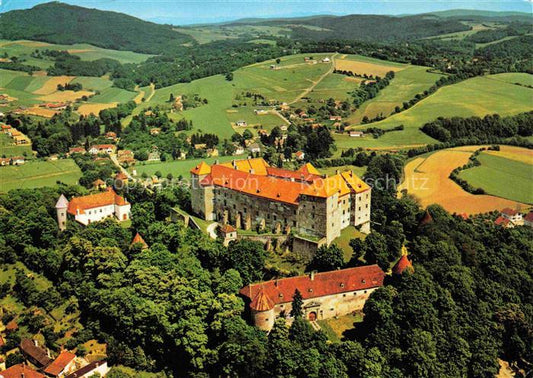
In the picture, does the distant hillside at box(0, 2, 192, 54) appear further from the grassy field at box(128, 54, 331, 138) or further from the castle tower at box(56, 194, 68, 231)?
the castle tower at box(56, 194, 68, 231)

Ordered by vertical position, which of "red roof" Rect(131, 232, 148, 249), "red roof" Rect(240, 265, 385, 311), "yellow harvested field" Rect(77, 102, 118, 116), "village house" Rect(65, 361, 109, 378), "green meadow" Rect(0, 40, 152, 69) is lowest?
"village house" Rect(65, 361, 109, 378)

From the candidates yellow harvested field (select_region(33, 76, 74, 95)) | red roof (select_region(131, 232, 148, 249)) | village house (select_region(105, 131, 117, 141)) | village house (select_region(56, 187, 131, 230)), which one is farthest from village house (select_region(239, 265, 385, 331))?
yellow harvested field (select_region(33, 76, 74, 95))

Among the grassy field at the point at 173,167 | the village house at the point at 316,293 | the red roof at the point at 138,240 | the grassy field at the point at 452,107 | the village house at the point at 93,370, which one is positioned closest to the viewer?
the village house at the point at 93,370

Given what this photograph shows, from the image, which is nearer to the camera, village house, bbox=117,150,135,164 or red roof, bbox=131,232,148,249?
red roof, bbox=131,232,148,249

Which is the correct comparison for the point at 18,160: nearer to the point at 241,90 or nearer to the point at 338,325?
the point at 241,90

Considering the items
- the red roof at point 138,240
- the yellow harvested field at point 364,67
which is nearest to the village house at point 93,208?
the red roof at point 138,240

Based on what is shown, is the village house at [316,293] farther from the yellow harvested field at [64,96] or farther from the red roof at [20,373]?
the yellow harvested field at [64,96]
